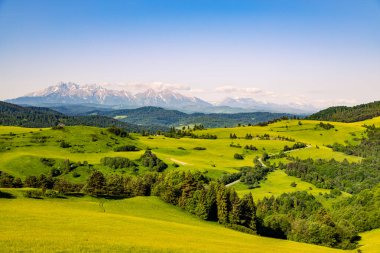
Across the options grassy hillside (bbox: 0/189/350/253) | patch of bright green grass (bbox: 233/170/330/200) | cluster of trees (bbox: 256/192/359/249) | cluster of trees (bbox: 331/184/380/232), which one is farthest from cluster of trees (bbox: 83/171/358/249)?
patch of bright green grass (bbox: 233/170/330/200)

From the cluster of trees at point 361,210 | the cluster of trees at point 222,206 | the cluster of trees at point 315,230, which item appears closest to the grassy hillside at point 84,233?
the cluster of trees at point 222,206

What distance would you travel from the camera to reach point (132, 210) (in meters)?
94.8

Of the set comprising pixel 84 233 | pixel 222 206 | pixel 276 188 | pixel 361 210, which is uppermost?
pixel 84 233

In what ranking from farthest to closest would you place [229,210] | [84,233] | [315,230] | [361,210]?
[361,210], [229,210], [315,230], [84,233]

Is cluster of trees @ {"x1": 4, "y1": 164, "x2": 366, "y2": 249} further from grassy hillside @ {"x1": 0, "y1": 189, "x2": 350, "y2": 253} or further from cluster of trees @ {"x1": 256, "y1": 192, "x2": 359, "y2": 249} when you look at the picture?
grassy hillside @ {"x1": 0, "y1": 189, "x2": 350, "y2": 253}

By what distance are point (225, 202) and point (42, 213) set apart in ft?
176

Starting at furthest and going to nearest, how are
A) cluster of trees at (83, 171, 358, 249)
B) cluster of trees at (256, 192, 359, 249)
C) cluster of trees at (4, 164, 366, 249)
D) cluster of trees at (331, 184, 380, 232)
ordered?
cluster of trees at (331, 184, 380, 232) → cluster of trees at (83, 171, 358, 249) → cluster of trees at (4, 164, 366, 249) → cluster of trees at (256, 192, 359, 249)

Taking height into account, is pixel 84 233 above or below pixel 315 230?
above

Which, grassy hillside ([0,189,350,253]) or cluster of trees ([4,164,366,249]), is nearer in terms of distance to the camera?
grassy hillside ([0,189,350,253])

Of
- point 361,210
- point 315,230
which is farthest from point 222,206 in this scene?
point 361,210

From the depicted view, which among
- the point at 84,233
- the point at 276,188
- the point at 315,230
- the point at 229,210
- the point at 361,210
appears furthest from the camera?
the point at 276,188

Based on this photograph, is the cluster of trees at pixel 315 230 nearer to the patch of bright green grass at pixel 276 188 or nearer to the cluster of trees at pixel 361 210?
the cluster of trees at pixel 361 210

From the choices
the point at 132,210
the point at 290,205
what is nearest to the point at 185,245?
the point at 132,210

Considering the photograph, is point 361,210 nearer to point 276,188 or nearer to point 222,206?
point 276,188
